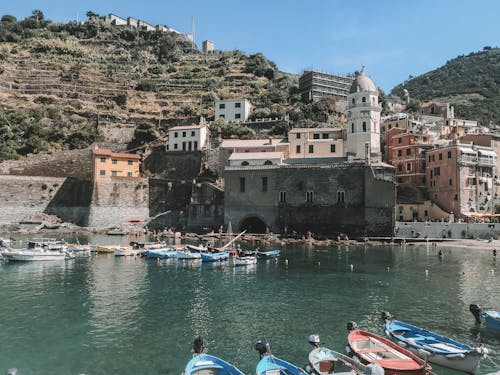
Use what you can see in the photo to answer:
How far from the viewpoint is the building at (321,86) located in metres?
84.4

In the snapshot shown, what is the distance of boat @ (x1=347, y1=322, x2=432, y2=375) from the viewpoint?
41.8 feet

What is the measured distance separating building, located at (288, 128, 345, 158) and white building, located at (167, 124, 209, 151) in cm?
1386

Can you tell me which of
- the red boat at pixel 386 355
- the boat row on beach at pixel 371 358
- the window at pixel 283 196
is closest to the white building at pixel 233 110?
the window at pixel 283 196

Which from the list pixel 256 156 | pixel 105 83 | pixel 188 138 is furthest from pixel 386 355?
pixel 105 83

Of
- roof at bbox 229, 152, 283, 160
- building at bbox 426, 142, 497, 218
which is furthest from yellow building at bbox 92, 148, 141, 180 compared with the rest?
building at bbox 426, 142, 497, 218

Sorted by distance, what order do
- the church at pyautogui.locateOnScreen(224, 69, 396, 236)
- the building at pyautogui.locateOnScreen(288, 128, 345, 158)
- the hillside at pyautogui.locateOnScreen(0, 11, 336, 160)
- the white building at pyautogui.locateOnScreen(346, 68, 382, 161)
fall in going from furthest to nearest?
the hillside at pyautogui.locateOnScreen(0, 11, 336, 160) → the building at pyautogui.locateOnScreen(288, 128, 345, 158) → the white building at pyautogui.locateOnScreen(346, 68, 382, 161) → the church at pyautogui.locateOnScreen(224, 69, 396, 236)

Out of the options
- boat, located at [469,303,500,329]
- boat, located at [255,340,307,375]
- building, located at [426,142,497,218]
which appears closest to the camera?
boat, located at [255,340,307,375]

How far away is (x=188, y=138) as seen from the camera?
216 feet

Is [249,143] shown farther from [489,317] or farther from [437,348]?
[437,348]

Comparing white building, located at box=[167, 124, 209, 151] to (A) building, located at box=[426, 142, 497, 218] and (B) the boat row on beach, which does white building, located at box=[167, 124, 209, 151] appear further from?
(B) the boat row on beach

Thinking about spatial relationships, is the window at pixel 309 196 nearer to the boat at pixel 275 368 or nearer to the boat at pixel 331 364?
the boat at pixel 331 364

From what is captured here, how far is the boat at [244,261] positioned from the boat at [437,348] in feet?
58.9

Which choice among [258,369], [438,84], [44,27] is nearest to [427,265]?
[258,369]

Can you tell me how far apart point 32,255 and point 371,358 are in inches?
1189
